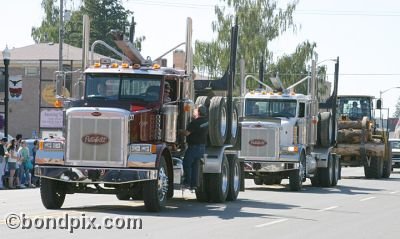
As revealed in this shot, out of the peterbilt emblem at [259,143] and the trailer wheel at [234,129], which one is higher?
the trailer wheel at [234,129]

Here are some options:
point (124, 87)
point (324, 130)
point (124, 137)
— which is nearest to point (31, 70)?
point (324, 130)

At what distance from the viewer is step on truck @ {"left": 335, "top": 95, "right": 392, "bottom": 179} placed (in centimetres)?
4231

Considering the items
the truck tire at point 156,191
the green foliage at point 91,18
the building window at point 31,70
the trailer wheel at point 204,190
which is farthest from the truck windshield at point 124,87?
the green foliage at point 91,18

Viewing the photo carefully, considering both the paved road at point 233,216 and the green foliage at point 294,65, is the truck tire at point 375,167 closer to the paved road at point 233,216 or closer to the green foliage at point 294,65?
the paved road at point 233,216

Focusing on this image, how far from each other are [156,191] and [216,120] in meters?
4.22

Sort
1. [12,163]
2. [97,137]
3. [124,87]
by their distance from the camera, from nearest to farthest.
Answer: [97,137], [124,87], [12,163]

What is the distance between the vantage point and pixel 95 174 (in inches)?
762

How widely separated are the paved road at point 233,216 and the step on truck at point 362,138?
14.3 meters

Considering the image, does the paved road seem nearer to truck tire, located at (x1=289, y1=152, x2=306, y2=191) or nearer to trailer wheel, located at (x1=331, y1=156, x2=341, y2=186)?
truck tire, located at (x1=289, y1=152, x2=306, y2=191)

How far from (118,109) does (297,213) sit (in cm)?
446

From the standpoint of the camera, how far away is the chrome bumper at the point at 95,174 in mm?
19109

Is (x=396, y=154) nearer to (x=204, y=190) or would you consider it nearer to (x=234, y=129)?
(x=234, y=129)

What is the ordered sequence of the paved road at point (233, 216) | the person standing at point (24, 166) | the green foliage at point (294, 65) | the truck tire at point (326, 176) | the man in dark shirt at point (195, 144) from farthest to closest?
the green foliage at point (294, 65) → the truck tire at point (326, 176) → the person standing at point (24, 166) → the man in dark shirt at point (195, 144) → the paved road at point (233, 216)

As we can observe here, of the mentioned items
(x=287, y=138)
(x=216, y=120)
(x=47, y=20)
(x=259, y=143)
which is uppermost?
(x=47, y=20)
